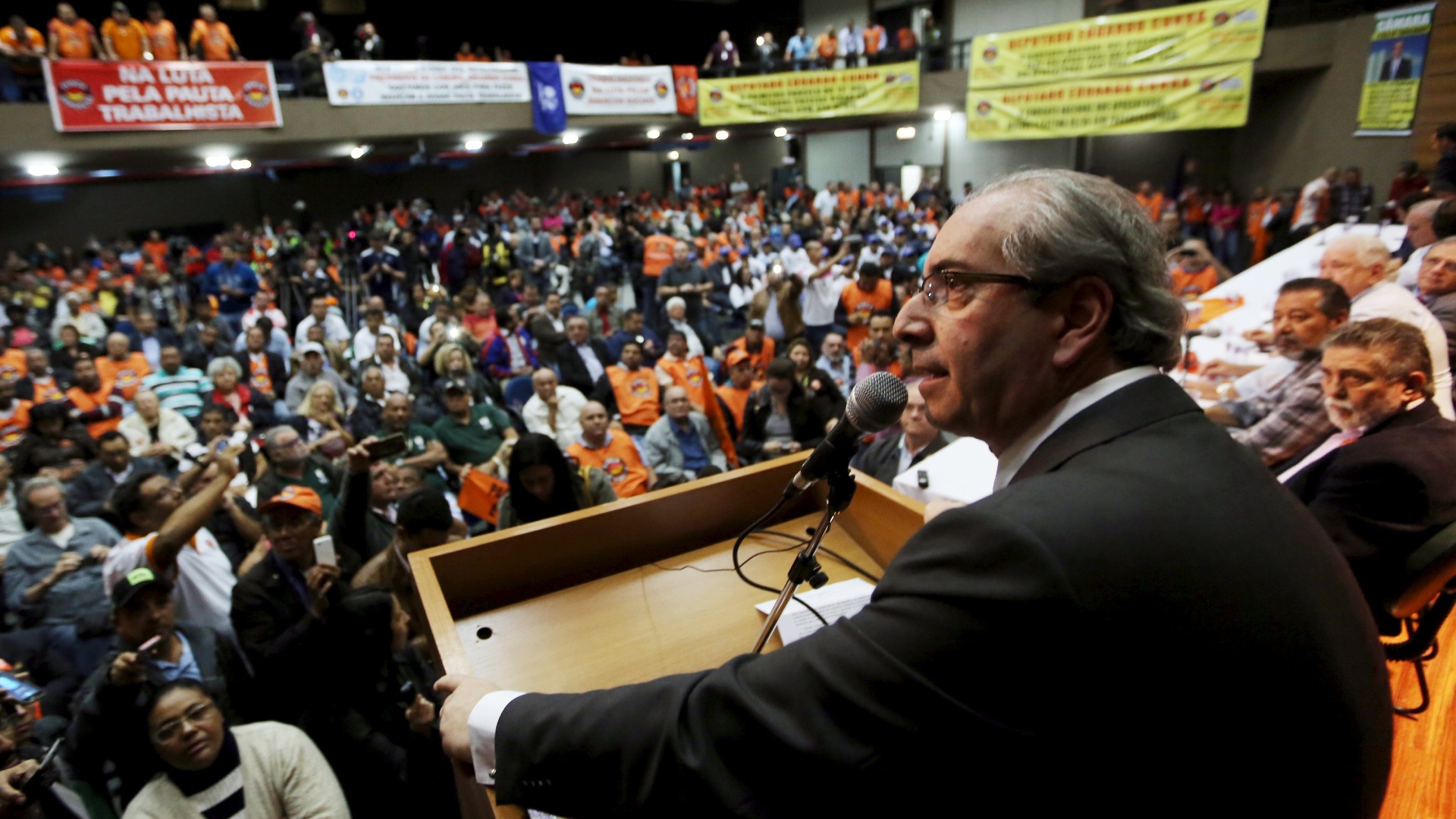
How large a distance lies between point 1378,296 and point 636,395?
416 cm

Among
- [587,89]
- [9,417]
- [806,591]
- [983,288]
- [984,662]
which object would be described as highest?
[587,89]

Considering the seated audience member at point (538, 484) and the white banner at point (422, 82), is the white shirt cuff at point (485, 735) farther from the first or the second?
the white banner at point (422, 82)

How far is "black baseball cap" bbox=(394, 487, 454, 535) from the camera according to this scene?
294 centimetres

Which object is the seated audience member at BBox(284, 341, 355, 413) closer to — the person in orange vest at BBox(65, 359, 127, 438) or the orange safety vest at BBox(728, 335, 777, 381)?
the person in orange vest at BBox(65, 359, 127, 438)

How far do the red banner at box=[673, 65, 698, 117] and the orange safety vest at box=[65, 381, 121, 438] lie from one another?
9.14 metres

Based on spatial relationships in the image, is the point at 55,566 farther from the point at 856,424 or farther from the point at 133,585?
the point at 856,424

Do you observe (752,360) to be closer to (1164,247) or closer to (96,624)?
(96,624)

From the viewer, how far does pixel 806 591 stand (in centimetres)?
164

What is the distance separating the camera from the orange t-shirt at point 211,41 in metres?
9.17

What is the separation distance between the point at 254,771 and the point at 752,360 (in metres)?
4.29

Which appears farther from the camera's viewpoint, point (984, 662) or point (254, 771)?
point (254, 771)

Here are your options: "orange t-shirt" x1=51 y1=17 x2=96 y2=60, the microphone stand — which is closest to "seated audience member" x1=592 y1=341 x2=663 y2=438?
the microphone stand

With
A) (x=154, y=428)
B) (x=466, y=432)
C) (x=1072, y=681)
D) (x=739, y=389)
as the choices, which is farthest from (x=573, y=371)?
(x=1072, y=681)

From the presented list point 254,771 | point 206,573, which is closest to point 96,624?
point 206,573
